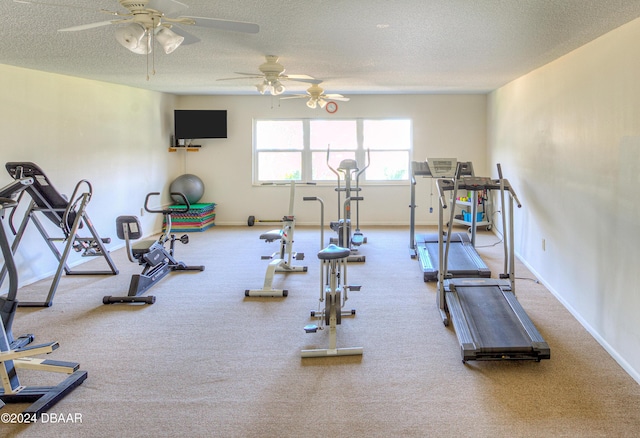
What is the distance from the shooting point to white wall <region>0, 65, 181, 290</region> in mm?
4520

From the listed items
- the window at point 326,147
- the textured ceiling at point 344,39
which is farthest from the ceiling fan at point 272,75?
the window at point 326,147

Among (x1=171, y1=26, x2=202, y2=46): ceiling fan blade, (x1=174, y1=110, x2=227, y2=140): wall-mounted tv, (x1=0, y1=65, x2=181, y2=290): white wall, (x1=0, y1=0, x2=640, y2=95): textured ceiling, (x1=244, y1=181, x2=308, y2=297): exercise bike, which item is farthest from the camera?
(x1=174, y1=110, x2=227, y2=140): wall-mounted tv

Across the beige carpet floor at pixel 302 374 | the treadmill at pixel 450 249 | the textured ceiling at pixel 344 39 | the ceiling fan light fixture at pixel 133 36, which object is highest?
the textured ceiling at pixel 344 39

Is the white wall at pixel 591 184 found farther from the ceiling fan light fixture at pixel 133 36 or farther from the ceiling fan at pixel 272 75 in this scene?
the ceiling fan light fixture at pixel 133 36

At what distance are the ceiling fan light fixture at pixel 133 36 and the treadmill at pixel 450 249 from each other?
2561mm

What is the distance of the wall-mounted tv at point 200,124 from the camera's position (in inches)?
307

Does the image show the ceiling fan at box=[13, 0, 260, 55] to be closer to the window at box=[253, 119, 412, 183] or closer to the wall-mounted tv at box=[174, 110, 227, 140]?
the wall-mounted tv at box=[174, 110, 227, 140]

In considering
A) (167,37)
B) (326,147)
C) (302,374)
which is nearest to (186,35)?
(167,37)

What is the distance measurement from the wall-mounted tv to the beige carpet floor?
4.17 m

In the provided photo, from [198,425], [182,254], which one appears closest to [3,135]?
[182,254]

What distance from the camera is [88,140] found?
18.3 feet

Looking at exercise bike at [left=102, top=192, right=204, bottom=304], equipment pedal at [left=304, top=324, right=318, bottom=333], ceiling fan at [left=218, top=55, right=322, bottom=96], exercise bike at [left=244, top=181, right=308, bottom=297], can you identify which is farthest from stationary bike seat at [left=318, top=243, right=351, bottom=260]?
ceiling fan at [left=218, top=55, right=322, bottom=96]

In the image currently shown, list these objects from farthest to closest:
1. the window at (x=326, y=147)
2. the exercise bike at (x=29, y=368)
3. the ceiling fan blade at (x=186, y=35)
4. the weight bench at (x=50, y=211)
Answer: the window at (x=326, y=147) → the weight bench at (x=50, y=211) → the ceiling fan blade at (x=186, y=35) → the exercise bike at (x=29, y=368)

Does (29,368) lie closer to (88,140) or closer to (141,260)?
(141,260)
